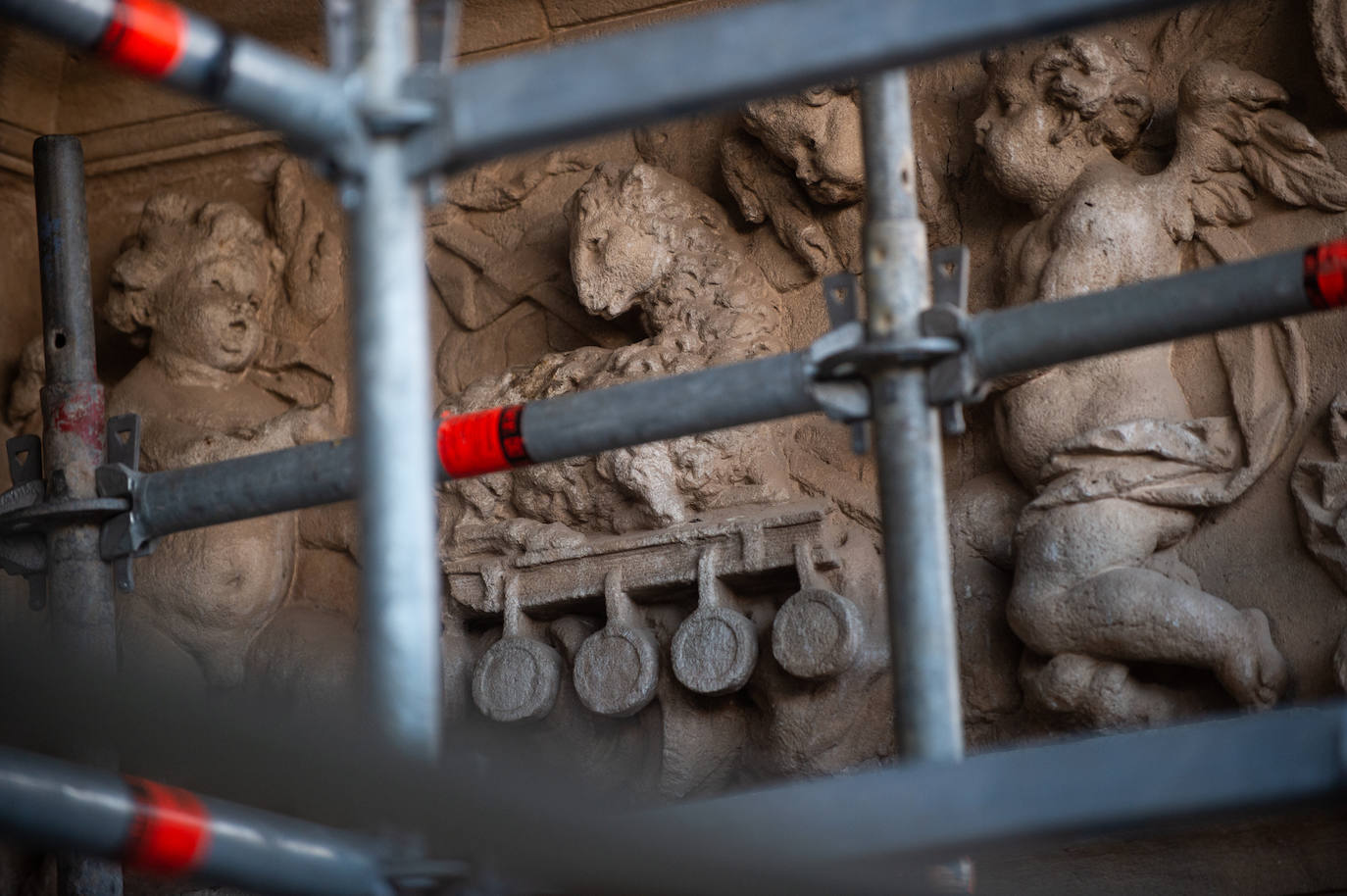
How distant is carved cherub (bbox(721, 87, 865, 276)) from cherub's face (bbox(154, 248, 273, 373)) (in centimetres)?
154

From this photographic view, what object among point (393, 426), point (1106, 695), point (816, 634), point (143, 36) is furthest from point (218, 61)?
point (1106, 695)

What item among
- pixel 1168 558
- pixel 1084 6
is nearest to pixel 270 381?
pixel 1168 558

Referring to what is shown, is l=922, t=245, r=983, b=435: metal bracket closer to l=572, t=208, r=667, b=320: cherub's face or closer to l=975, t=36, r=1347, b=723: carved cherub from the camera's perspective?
l=975, t=36, r=1347, b=723: carved cherub

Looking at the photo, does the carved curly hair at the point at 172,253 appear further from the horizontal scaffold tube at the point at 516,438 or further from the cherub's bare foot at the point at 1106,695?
the cherub's bare foot at the point at 1106,695

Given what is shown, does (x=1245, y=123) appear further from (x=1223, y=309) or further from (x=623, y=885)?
(x=623, y=885)

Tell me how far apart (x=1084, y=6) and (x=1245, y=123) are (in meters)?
2.08

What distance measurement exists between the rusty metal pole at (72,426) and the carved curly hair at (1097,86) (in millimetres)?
2460

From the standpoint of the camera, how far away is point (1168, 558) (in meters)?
4.55

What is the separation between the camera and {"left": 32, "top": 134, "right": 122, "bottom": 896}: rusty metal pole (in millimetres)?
4375

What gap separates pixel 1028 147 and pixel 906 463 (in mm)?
1860

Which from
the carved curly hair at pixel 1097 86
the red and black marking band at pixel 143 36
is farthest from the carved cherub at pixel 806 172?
the red and black marking band at pixel 143 36

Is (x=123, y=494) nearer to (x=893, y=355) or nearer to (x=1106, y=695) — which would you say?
(x=893, y=355)

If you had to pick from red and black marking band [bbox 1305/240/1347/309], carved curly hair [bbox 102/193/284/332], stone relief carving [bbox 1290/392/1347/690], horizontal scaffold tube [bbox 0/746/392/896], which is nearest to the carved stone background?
stone relief carving [bbox 1290/392/1347/690]

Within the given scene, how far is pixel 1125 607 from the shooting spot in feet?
13.9
